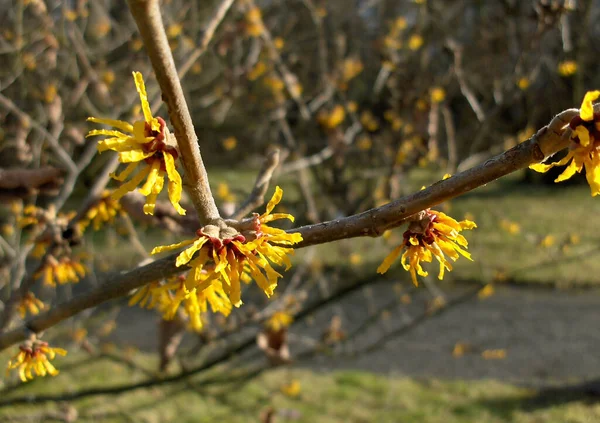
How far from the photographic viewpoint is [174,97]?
66 centimetres

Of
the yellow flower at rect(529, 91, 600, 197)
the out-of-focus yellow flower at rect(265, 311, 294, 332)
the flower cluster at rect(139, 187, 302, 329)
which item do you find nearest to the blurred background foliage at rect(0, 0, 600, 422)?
the out-of-focus yellow flower at rect(265, 311, 294, 332)

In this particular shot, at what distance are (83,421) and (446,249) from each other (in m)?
3.34

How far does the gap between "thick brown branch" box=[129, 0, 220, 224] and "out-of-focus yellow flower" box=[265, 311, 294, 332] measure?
2.58 meters

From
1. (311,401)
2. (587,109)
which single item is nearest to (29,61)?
(311,401)

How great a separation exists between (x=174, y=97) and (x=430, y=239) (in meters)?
0.42

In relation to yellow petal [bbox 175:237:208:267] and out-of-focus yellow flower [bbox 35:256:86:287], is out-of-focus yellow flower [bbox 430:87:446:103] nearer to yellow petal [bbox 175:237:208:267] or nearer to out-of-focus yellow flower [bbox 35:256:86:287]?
out-of-focus yellow flower [bbox 35:256:86:287]

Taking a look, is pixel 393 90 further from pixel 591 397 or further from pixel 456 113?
pixel 456 113

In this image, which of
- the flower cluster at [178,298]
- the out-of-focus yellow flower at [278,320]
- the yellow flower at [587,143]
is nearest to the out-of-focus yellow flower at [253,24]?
the out-of-focus yellow flower at [278,320]

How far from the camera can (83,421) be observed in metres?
3.54

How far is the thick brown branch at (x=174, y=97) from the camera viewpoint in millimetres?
593

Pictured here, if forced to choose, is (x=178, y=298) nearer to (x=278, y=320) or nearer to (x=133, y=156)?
(x=133, y=156)

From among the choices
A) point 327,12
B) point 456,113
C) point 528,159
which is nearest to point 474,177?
point 528,159

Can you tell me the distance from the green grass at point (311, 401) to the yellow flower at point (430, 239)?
288cm

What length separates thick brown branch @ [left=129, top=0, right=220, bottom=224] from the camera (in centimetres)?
59
